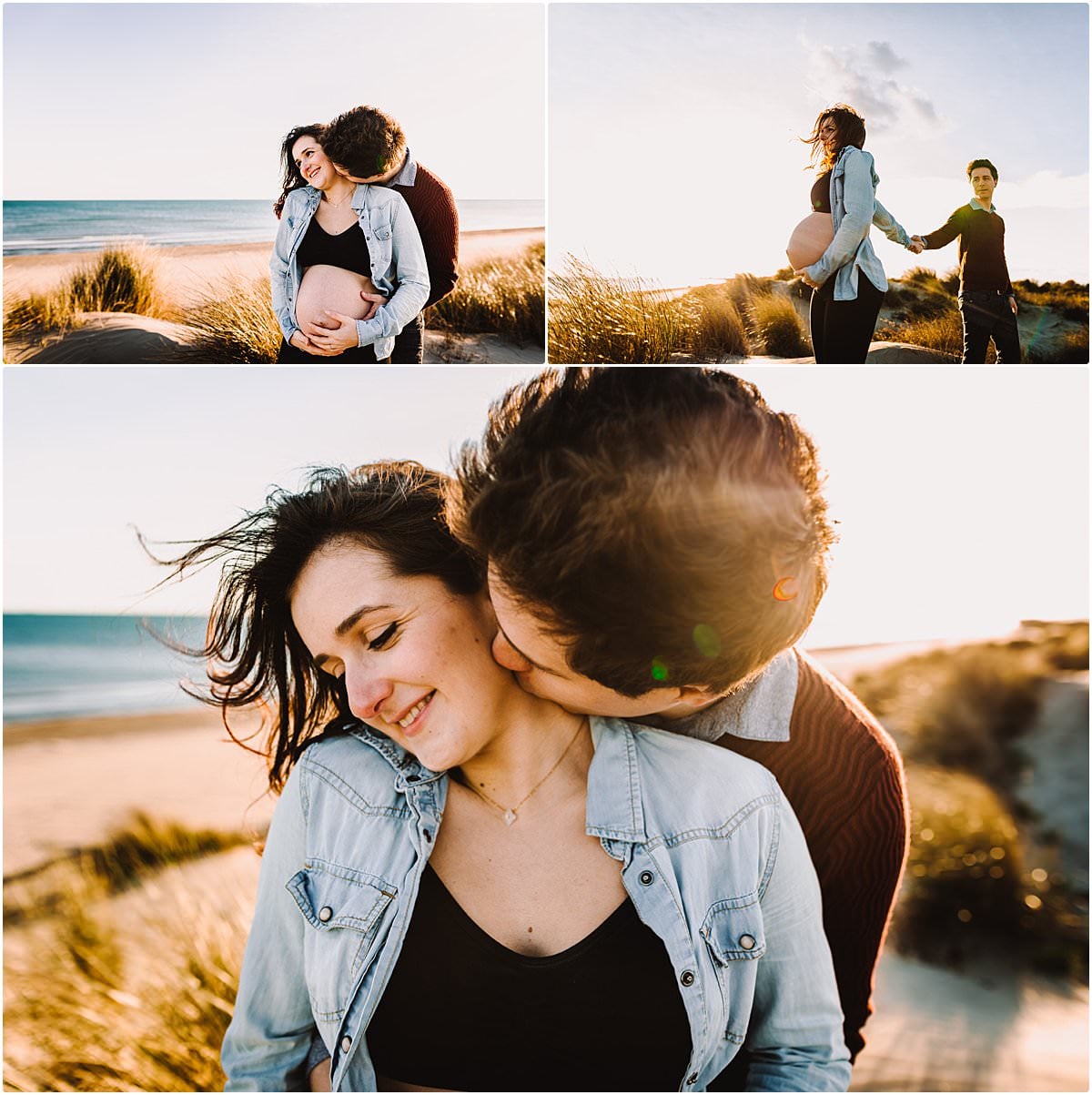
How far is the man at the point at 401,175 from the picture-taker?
2.09 meters

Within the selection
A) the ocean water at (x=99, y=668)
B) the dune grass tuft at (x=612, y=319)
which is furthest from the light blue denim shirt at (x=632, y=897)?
the dune grass tuft at (x=612, y=319)

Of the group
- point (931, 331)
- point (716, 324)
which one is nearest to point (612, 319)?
point (716, 324)

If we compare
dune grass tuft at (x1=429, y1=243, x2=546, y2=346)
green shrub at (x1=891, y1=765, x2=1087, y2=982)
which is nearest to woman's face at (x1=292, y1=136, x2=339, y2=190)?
dune grass tuft at (x1=429, y1=243, x2=546, y2=346)

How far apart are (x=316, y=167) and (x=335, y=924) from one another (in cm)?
150

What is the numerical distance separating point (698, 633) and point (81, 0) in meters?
1.92

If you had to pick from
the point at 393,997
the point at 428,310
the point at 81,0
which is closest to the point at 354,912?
the point at 393,997

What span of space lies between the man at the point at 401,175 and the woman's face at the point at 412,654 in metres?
0.66

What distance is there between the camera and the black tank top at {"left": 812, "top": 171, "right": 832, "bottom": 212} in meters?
2.17

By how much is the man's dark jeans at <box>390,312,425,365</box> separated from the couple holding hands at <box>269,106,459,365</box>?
0.02 metres

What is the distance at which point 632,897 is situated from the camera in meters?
1.75

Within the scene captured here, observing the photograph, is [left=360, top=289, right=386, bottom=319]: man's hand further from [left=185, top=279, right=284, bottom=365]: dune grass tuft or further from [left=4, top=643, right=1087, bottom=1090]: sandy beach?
[left=4, top=643, right=1087, bottom=1090]: sandy beach

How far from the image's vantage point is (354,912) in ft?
5.87

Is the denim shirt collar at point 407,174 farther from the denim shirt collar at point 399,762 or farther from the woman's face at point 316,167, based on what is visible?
the denim shirt collar at point 399,762

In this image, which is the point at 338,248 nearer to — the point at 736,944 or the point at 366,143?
the point at 366,143
